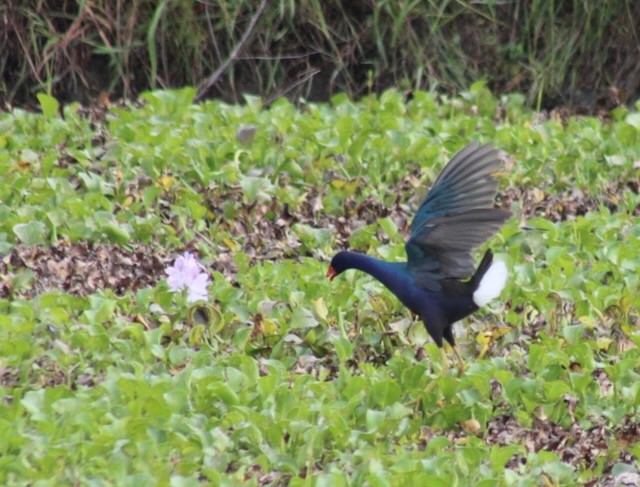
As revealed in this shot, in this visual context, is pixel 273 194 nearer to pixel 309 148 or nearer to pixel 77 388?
pixel 309 148

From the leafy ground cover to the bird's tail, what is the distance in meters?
0.22

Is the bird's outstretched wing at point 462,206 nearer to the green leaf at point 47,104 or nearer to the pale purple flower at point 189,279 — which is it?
the pale purple flower at point 189,279

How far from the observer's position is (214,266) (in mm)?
5227

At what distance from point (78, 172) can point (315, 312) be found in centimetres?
180

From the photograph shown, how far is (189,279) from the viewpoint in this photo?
464 cm

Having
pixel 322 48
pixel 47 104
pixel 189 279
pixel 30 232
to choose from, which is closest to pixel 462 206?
pixel 189 279

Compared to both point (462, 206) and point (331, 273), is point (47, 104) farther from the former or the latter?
point (462, 206)

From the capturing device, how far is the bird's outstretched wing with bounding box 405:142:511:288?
171 inches

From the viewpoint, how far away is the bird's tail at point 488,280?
4.28 metres

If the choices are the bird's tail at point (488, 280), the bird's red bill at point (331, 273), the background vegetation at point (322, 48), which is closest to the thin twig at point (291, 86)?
the background vegetation at point (322, 48)

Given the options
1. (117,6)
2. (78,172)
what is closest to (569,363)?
(78,172)

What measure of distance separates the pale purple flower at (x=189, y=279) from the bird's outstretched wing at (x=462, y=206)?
2.43 feet

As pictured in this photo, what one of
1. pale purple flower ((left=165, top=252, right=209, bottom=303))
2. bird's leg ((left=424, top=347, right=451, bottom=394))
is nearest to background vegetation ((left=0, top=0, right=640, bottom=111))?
pale purple flower ((left=165, top=252, right=209, bottom=303))

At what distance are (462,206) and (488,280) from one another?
0.25 m
